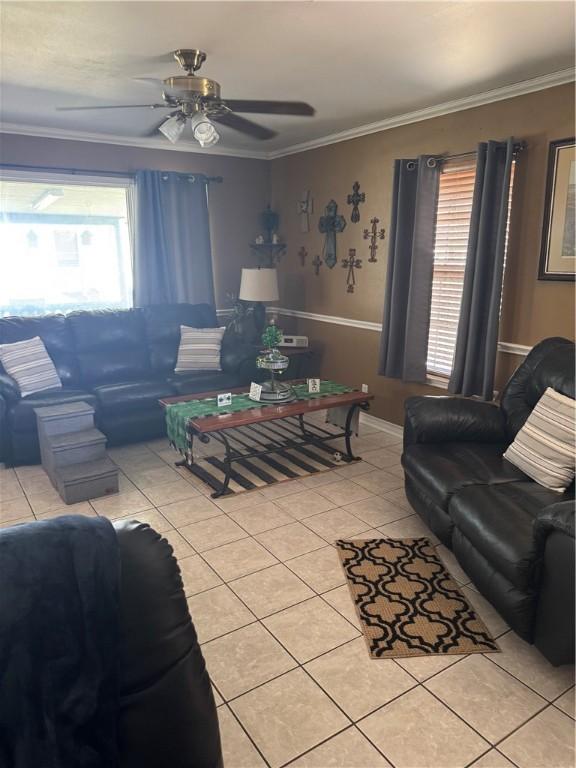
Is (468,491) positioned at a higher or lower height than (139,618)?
lower

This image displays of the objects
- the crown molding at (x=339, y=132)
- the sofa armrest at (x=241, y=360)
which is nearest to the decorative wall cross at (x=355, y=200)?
the crown molding at (x=339, y=132)

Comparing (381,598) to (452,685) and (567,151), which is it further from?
(567,151)

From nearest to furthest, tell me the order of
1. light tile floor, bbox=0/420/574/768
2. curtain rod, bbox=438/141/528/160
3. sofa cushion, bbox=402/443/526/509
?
light tile floor, bbox=0/420/574/768
sofa cushion, bbox=402/443/526/509
curtain rod, bbox=438/141/528/160

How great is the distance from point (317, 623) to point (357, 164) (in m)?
3.83

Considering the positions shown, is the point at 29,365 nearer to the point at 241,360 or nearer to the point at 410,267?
the point at 241,360

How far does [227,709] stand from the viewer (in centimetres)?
187

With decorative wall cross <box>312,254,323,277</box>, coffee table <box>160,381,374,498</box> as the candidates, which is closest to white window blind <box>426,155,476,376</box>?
coffee table <box>160,381,374,498</box>

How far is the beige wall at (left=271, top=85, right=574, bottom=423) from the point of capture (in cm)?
330

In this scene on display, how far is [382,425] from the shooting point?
471 centimetres

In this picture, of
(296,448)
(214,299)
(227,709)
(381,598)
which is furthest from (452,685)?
(214,299)

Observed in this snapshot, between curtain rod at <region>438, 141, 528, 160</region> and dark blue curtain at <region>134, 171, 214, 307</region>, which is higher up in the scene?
curtain rod at <region>438, 141, 528, 160</region>

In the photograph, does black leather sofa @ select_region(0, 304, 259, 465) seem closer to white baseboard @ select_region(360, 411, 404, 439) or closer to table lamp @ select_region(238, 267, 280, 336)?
table lamp @ select_region(238, 267, 280, 336)

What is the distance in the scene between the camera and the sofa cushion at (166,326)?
481cm

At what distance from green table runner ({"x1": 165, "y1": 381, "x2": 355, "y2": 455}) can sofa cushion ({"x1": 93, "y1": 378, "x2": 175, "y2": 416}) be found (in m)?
0.59
